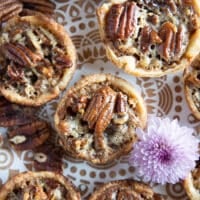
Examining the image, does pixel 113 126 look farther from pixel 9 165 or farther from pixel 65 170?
pixel 9 165

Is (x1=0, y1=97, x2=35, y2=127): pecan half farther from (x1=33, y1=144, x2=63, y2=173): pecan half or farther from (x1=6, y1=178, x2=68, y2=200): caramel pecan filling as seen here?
(x1=6, y1=178, x2=68, y2=200): caramel pecan filling

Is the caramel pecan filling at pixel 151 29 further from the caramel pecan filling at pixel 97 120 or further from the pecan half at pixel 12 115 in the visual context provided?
the pecan half at pixel 12 115

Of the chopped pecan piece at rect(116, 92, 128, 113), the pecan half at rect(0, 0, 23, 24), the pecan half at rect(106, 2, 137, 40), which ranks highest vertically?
the pecan half at rect(0, 0, 23, 24)

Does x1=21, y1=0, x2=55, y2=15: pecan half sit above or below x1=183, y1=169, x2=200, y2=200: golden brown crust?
above

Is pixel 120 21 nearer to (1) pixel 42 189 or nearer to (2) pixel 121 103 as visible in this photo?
(2) pixel 121 103

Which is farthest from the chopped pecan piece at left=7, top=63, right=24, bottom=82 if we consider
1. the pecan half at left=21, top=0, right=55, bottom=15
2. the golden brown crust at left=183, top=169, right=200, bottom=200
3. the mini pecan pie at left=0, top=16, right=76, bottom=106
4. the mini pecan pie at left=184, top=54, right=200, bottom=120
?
the golden brown crust at left=183, top=169, right=200, bottom=200

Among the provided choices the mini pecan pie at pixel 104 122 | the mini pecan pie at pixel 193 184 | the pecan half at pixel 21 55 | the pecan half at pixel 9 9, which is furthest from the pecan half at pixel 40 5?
the mini pecan pie at pixel 193 184
